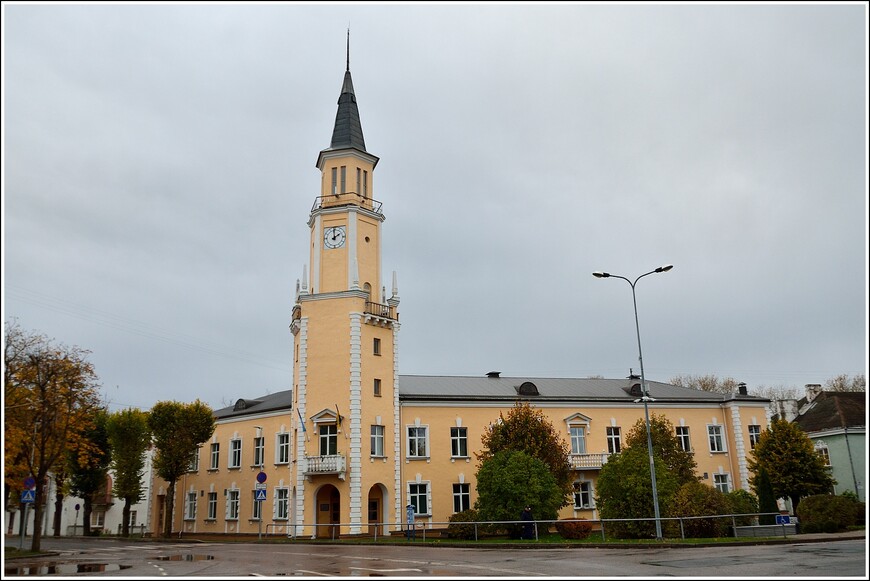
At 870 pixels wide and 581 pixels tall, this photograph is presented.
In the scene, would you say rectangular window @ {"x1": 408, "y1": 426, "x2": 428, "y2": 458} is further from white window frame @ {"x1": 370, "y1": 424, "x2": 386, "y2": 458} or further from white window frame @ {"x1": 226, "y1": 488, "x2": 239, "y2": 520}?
white window frame @ {"x1": 226, "y1": 488, "x2": 239, "y2": 520}

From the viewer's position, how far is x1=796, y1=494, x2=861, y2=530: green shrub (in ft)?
109

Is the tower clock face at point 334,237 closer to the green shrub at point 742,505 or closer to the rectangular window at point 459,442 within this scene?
the rectangular window at point 459,442

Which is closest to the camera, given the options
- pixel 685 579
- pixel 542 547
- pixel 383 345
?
pixel 685 579

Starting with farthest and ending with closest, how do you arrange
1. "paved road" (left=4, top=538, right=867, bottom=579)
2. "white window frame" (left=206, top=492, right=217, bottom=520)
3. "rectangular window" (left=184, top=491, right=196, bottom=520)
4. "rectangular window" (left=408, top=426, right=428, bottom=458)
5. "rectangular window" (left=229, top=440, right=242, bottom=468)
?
"rectangular window" (left=184, top=491, right=196, bottom=520), "rectangular window" (left=229, top=440, right=242, bottom=468), "white window frame" (left=206, top=492, right=217, bottom=520), "rectangular window" (left=408, top=426, right=428, bottom=458), "paved road" (left=4, top=538, right=867, bottom=579)

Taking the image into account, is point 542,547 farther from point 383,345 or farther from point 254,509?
point 254,509

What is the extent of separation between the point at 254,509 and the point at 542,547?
25.9 m

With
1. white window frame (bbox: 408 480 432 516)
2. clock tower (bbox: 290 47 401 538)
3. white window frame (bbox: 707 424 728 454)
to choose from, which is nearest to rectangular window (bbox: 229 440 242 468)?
clock tower (bbox: 290 47 401 538)

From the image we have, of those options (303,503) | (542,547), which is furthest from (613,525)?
(303,503)

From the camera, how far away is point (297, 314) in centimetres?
4459

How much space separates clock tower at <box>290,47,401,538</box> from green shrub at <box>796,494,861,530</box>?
2171 cm

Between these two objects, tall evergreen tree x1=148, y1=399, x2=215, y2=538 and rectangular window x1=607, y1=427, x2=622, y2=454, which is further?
rectangular window x1=607, y1=427, x2=622, y2=454

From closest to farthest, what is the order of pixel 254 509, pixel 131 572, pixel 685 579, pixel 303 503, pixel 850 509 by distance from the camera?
pixel 685 579
pixel 131 572
pixel 850 509
pixel 303 503
pixel 254 509

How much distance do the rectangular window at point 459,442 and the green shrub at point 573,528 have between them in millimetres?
13791

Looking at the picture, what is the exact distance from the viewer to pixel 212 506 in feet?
168
